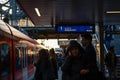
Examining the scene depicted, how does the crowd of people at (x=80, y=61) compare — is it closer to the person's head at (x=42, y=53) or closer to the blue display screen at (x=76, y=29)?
the person's head at (x=42, y=53)

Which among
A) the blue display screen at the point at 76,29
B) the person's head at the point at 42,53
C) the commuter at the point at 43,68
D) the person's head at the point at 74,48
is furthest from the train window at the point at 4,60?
the blue display screen at the point at 76,29

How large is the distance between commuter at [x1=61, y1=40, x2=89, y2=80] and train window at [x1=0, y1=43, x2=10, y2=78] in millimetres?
3617

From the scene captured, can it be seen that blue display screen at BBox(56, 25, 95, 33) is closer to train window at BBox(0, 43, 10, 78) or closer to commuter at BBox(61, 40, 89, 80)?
train window at BBox(0, 43, 10, 78)

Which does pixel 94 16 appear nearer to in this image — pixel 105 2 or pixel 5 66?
pixel 105 2

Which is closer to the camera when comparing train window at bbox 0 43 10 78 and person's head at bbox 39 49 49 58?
train window at bbox 0 43 10 78

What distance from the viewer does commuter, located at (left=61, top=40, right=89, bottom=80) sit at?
361 inches

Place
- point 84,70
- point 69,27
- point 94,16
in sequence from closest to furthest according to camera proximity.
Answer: point 84,70, point 94,16, point 69,27

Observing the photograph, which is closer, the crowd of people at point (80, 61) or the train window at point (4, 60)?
the crowd of people at point (80, 61)

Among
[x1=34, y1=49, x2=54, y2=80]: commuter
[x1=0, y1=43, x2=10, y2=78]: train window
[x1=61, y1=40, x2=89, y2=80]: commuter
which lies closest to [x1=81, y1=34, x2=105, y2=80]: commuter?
[x1=61, y1=40, x2=89, y2=80]: commuter

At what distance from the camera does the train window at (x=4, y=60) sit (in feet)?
42.9

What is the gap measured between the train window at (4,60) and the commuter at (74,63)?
3.62 metres

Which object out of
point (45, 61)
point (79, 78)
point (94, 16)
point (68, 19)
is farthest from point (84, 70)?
point (68, 19)

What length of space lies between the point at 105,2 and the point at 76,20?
678 cm

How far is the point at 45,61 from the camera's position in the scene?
15.4 metres
